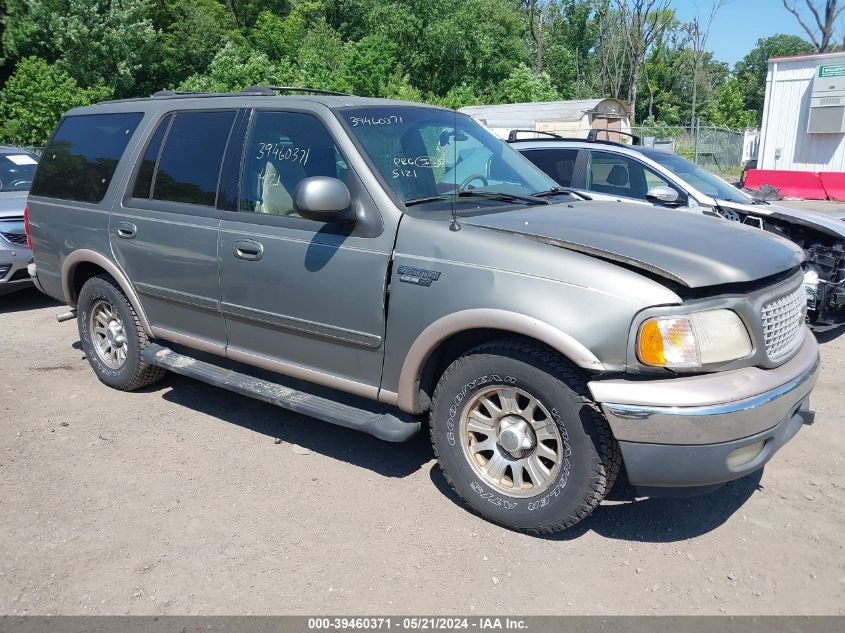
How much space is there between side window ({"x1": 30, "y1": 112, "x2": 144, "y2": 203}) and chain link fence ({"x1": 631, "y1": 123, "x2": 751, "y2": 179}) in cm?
2169

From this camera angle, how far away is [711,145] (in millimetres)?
25953

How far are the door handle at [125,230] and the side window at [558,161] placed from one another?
453cm

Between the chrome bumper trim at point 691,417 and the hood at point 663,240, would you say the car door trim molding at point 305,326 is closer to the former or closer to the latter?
the hood at point 663,240

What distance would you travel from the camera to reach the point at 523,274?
3.20 metres

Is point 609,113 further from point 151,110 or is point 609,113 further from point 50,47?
point 50,47

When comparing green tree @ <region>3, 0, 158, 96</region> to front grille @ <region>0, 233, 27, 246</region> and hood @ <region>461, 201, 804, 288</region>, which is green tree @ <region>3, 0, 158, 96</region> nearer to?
front grille @ <region>0, 233, 27, 246</region>

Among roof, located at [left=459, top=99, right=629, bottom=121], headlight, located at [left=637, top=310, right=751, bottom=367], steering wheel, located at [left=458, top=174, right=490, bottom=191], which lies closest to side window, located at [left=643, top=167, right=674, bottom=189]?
steering wheel, located at [left=458, top=174, right=490, bottom=191]

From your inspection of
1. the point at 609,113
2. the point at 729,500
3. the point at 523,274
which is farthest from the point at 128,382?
the point at 609,113

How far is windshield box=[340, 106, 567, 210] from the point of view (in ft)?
12.7

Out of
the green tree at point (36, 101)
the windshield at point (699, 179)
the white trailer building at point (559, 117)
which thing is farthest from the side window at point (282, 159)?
the green tree at point (36, 101)

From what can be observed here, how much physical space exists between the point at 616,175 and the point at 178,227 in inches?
189

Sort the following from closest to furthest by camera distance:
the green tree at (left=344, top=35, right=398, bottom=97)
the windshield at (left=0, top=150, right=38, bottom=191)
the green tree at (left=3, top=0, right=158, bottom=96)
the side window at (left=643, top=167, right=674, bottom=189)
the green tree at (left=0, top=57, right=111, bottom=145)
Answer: the side window at (left=643, top=167, right=674, bottom=189)
the windshield at (left=0, top=150, right=38, bottom=191)
the green tree at (left=0, top=57, right=111, bottom=145)
the green tree at (left=344, top=35, right=398, bottom=97)
the green tree at (left=3, top=0, right=158, bottom=96)

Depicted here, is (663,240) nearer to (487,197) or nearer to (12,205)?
(487,197)

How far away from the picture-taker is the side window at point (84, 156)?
5109mm
